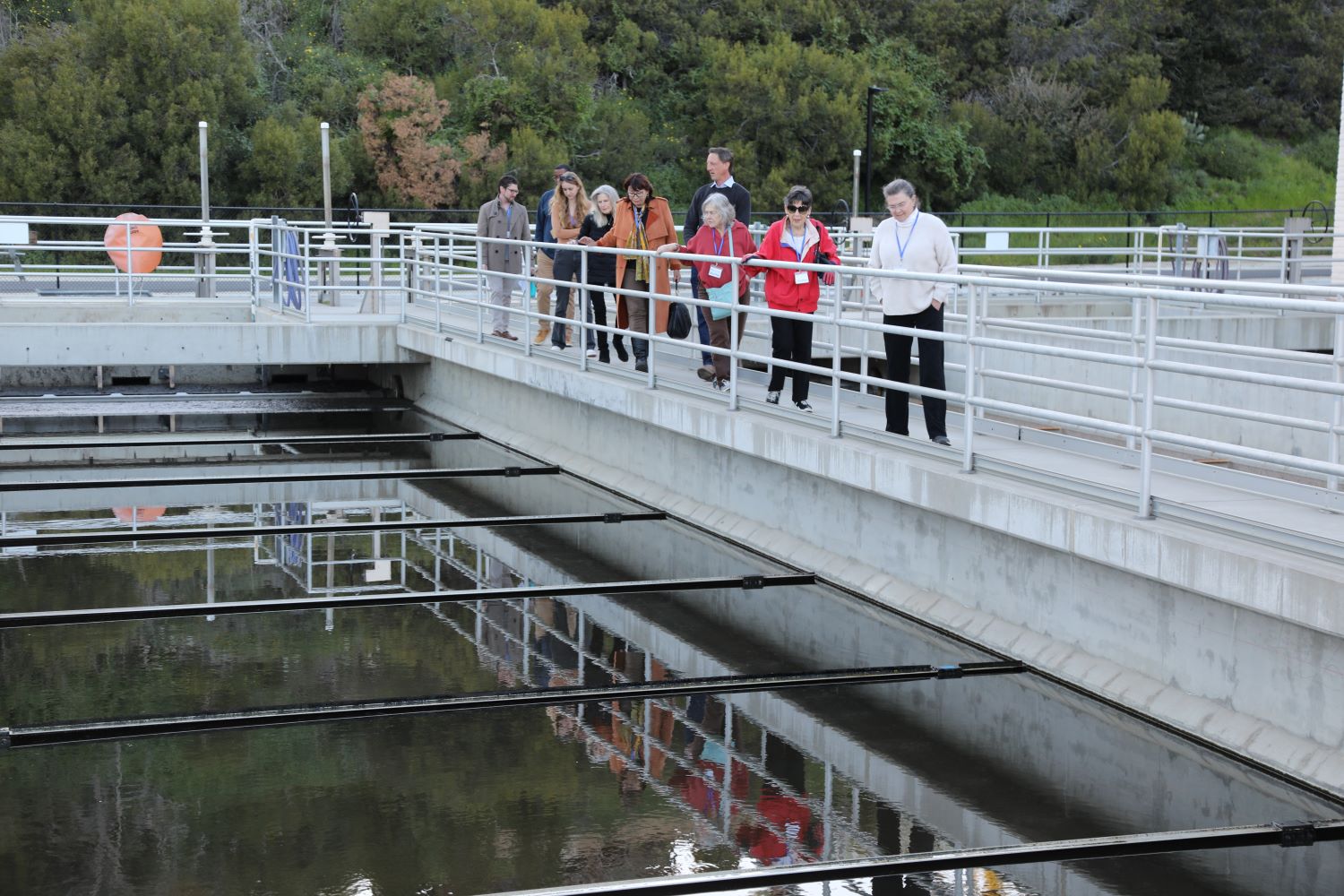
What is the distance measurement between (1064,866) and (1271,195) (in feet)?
169

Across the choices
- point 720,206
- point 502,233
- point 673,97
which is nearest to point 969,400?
point 720,206

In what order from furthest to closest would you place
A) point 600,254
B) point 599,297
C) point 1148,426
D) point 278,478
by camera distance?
point 599,297, point 278,478, point 600,254, point 1148,426

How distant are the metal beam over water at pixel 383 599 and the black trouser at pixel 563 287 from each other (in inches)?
182

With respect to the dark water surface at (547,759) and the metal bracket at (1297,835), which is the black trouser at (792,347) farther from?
the metal bracket at (1297,835)

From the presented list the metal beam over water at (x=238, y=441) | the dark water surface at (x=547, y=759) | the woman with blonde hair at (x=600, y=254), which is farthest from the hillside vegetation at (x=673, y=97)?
the dark water surface at (x=547, y=759)

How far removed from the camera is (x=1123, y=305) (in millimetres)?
22781

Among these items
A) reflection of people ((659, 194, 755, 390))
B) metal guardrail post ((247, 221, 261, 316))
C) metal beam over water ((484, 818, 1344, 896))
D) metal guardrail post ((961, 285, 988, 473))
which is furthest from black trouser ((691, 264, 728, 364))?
metal guardrail post ((247, 221, 261, 316))

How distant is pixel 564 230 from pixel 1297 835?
1032 centimetres

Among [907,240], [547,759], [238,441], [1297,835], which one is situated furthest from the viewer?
[238,441]

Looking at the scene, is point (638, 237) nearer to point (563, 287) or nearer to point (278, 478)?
point (563, 287)

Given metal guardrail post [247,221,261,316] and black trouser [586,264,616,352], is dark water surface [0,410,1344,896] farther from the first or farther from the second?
metal guardrail post [247,221,261,316]

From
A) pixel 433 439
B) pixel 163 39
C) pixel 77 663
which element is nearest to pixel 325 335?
pixel 433 439

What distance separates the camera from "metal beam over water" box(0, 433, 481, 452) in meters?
16.9

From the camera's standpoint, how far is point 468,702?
8.34 m
